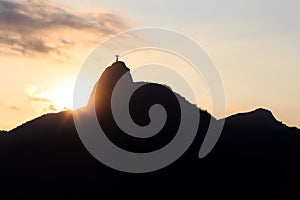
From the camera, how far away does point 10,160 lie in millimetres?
186875

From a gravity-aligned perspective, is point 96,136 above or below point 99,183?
above

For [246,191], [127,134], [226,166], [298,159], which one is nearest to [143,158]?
[127,134]

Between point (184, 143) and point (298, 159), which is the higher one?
point (184, 143)

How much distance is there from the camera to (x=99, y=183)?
6634 inches

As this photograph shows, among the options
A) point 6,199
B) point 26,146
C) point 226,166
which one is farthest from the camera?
point 26,146

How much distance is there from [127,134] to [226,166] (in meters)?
40.1

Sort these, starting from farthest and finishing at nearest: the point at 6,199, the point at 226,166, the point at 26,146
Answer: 1. the point at 26,146
2. the point at 226,166
3. the point at 6,199

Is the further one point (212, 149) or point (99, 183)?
point (212, 149)

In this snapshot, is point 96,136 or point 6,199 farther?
point 96,136

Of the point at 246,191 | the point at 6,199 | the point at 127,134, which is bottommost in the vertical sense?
the point at 246,191

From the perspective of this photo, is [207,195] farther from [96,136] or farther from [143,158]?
[96,136]

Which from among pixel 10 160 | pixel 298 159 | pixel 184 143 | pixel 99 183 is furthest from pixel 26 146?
pixel 298 159

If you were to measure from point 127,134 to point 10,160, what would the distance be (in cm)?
4265

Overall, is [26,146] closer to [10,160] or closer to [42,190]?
[10,160]
